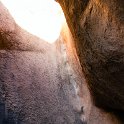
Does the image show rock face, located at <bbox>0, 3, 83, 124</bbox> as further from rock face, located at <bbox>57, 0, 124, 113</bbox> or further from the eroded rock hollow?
rock face, located at <bbox>57, 0, 124, 113</bbox>

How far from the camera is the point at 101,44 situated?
1.74m

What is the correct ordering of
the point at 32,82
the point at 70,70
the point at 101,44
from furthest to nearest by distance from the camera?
the point at 70,70
the point at 32,82
the point at 101,44

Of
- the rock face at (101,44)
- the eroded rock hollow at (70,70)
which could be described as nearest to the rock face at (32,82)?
the eroded rock hollow at (70,70)

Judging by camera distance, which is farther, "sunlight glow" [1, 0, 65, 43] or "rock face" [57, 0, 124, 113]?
"sunlight glow" [1, 0, 65, 43]

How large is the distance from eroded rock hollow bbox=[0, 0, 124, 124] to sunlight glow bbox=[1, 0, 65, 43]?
6cm

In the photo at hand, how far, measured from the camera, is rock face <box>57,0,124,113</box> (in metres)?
1.63

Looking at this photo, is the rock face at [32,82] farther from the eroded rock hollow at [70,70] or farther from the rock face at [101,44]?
the rock face at [101,44]

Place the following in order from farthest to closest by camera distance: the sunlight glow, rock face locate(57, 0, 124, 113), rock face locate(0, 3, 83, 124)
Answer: the sunlight glow < rock face locate(0, 3, 83, 124) < rock face locate(57, 0, 124, 113)

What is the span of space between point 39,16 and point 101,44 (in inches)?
25.9

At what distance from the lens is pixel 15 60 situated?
1.88 metres

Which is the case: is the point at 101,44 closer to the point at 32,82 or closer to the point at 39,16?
the point at 32,82

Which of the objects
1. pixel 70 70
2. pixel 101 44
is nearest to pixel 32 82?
pixel 70 70

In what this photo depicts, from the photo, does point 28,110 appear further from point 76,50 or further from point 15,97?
point 76,50

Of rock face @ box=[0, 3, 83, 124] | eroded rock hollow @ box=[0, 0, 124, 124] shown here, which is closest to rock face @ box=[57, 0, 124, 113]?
eroded rock hollow @ box=[0, 0, 124, 124]
